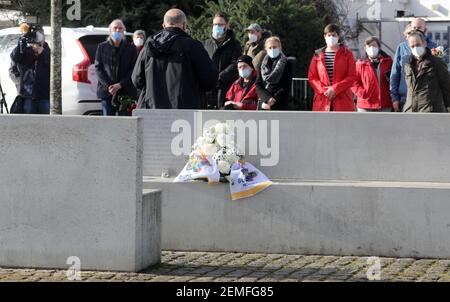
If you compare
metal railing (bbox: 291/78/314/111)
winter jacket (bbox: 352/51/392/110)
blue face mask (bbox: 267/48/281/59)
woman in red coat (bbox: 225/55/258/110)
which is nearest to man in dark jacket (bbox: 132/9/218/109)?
blue face mask (bbox: 267/48/281/59)

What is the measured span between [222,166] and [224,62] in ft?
14.6

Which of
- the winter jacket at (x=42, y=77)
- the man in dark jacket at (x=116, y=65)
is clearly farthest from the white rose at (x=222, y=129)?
the winter jacket at (x=42, y=77)

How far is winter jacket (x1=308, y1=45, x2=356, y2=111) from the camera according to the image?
13359 mm

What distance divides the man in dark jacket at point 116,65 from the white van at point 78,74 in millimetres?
1632

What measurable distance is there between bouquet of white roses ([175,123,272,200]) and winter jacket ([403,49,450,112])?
10.5ft

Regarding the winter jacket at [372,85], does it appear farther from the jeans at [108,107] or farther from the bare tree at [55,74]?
the bare tree at [55,74]

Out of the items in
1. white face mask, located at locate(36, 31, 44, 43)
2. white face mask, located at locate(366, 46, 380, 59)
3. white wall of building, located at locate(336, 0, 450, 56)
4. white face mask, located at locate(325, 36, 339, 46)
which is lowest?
white face mask, located at locate(366, 46, 380, 59)

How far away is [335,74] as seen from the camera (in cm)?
1340

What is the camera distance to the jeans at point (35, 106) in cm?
1588

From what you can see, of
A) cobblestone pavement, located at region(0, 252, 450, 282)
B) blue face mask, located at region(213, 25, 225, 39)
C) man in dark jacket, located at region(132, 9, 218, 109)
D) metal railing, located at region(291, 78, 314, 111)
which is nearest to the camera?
cobblestone pavement, located at region(0, 252, 450, 282)

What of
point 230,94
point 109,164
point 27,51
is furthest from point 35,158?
point 27,51

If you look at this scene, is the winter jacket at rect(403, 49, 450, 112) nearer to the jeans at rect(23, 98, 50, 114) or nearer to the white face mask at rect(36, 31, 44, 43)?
the jeans at rect(23, 98, 50, 114)

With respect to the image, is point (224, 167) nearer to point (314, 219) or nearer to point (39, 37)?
point (314, 219)
